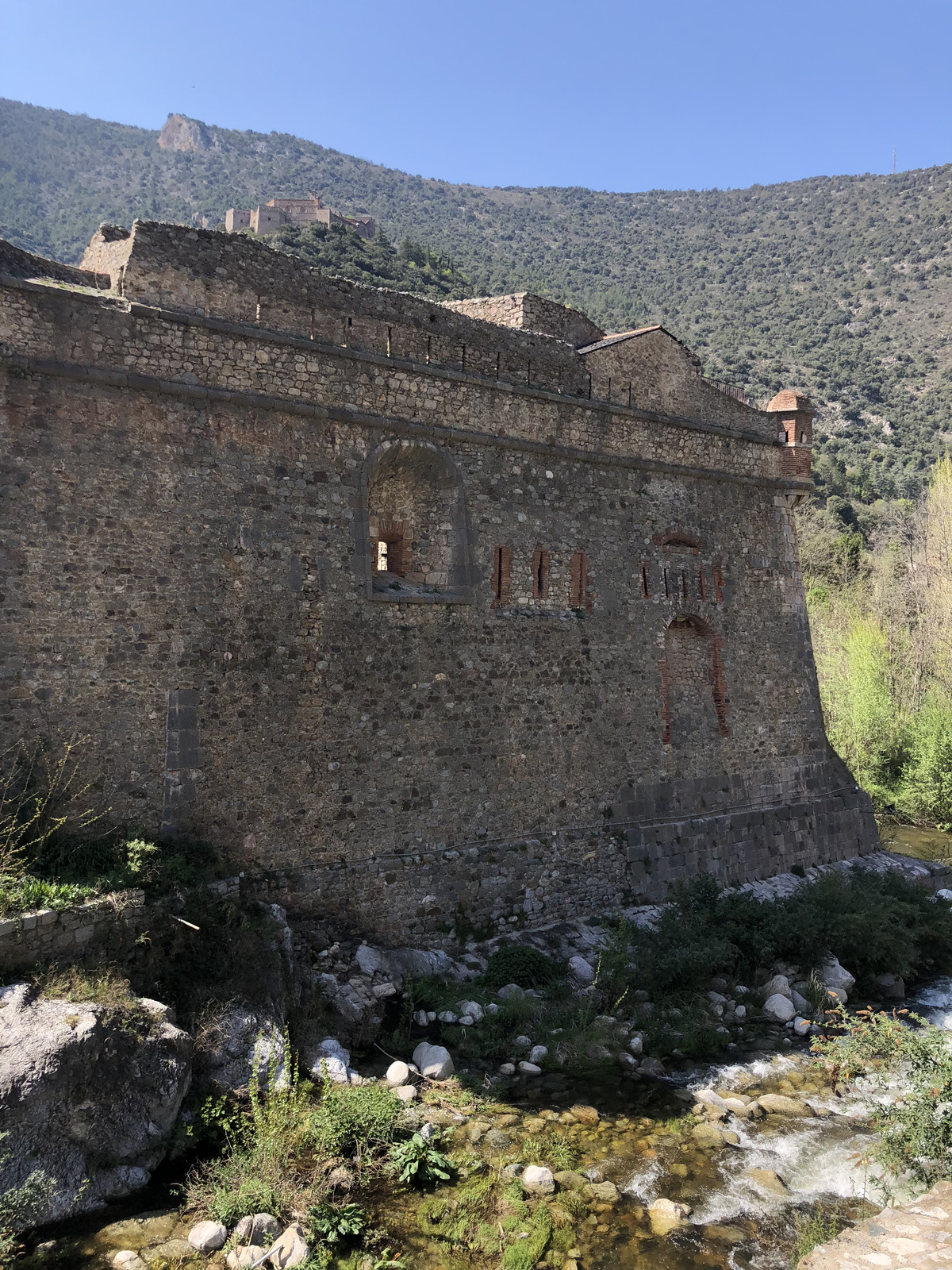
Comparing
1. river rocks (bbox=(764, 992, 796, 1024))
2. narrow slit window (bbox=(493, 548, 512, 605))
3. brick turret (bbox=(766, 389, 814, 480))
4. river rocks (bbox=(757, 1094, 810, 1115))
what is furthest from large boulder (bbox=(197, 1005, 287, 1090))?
brick turret (bbox=(766, 389, 814, 480))

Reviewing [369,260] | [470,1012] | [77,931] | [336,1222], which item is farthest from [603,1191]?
[369,260]

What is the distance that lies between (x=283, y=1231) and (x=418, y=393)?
8.70 meters

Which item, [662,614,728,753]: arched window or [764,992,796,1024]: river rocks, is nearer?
[764,992,796,1024]: river rocks

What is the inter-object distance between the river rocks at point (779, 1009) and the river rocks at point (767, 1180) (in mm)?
3042

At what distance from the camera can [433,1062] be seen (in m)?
7.86

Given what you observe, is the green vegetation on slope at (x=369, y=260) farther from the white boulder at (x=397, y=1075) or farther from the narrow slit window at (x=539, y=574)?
the white boulder at (x=397, y=1075)

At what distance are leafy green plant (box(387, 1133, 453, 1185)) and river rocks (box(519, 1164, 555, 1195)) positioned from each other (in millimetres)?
595

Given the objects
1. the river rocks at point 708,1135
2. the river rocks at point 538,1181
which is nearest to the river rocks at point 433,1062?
the river rocks at point 538,1181

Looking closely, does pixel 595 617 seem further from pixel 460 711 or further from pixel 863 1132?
pixel 863 1132

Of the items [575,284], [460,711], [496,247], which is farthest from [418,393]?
[496,247]

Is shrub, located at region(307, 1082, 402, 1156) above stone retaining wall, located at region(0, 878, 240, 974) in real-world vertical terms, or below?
below

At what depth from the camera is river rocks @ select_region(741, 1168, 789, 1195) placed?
6719 millimetres

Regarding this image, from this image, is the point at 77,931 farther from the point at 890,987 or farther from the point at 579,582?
the point at 890,987

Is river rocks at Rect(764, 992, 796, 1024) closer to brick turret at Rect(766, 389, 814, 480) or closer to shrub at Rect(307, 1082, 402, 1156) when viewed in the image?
shrub at Rect(307, 1082, 402, 1156)
